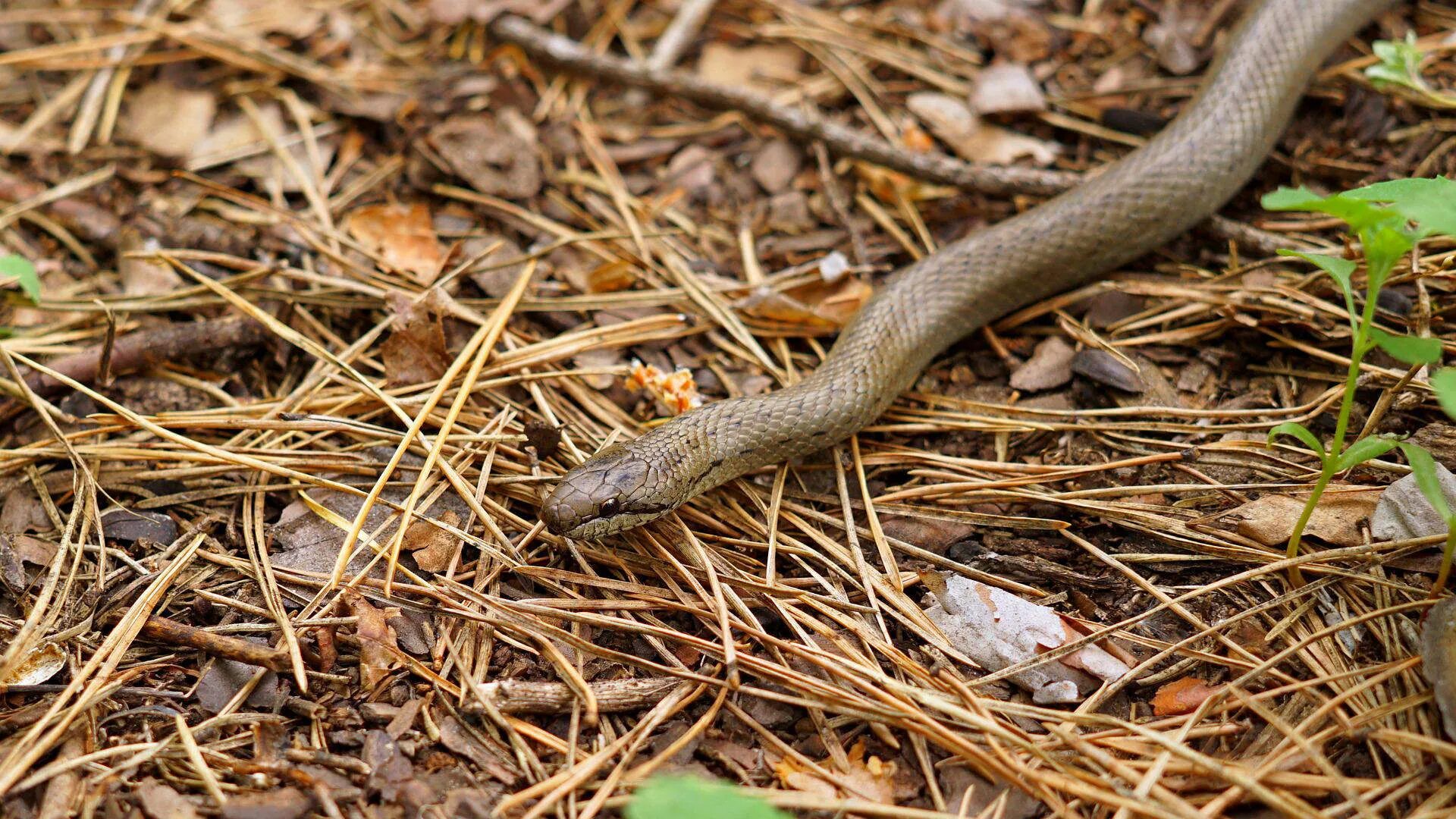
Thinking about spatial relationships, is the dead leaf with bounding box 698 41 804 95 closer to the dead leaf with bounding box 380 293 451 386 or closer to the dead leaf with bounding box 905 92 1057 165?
the dead leaf with bounding box 905 92 1057 165

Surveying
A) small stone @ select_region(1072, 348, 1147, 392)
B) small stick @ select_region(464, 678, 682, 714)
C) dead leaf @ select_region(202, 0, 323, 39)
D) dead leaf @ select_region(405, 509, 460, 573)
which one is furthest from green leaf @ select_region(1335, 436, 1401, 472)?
dead leaf @ select_region(202, 0, 323, 39)

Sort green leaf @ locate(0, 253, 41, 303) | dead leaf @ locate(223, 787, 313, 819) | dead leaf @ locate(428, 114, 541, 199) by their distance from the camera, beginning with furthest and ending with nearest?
1. dead leaf @ locate(428, 114, 541, 199)
2. green leaf @ locate(0, 253, 41, 303)
3. dead leaf @ locate(223, 787, 313, 819)

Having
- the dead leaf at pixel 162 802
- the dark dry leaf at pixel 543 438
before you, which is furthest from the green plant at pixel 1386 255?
the dead leaf at pixel 162 802

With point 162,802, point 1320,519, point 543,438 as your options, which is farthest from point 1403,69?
point 162,802

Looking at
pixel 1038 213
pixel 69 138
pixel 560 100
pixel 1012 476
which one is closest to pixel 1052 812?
pixel 1012 476

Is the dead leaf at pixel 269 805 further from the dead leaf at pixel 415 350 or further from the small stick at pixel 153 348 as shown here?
the small stick at pixel 153 348
